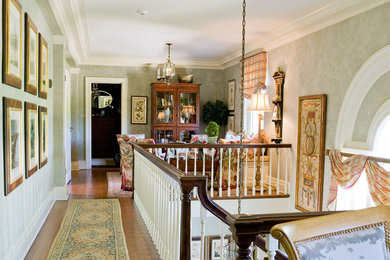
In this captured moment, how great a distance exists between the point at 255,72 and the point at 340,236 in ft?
19.5

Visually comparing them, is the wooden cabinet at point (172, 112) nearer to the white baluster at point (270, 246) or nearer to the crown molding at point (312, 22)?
the crown molding at point (312, 22)

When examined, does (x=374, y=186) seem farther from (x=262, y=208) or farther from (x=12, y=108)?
(x=12, y=108)

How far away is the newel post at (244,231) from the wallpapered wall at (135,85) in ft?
25.9

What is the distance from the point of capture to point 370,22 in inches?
Result: 162

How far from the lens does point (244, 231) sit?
136 cm

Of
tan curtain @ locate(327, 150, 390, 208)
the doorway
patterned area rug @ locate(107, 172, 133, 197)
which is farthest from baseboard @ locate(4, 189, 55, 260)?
the doorway

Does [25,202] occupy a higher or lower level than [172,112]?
lower

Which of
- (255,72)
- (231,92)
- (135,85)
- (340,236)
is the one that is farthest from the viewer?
(135,85)

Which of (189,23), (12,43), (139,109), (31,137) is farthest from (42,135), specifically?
(139,109)

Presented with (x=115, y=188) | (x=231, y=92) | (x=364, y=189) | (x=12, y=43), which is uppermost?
(x=231, y=92)

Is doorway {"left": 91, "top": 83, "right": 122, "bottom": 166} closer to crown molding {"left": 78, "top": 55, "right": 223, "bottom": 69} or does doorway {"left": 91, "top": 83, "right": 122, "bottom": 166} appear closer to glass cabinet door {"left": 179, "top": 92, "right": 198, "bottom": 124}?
crown molding {"left": 78, "top": 55, "right": 223, "bottom": 69}

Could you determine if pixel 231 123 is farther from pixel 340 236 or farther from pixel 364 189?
pixel 340 236

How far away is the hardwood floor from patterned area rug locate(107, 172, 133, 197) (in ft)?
0.33

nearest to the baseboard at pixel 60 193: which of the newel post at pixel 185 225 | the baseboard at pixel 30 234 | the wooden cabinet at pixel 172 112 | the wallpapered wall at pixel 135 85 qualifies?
the baseboard at pixel 30 234
